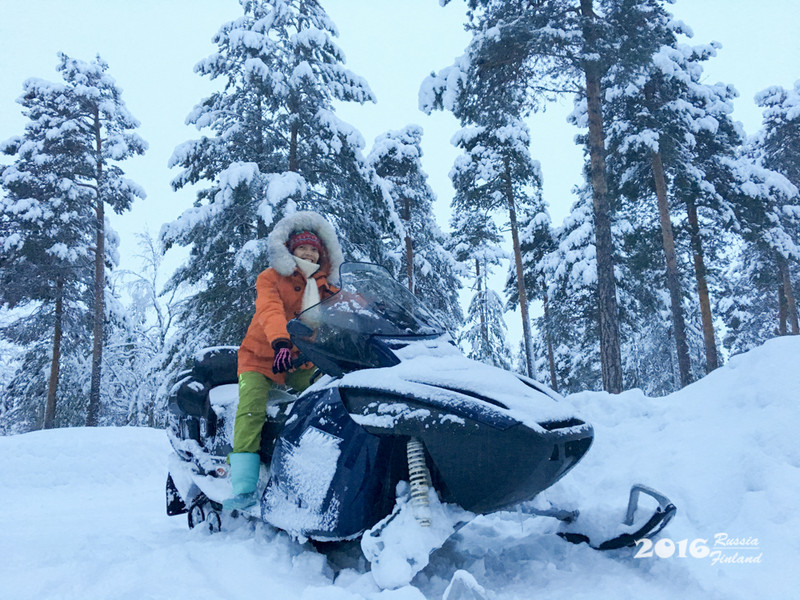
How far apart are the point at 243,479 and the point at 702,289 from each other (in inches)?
676

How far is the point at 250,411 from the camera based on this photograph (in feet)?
10.3

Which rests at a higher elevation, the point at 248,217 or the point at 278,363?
the point at 248,217

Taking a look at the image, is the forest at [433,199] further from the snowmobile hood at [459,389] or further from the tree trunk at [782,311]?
the snowmobile hood at [459,389]

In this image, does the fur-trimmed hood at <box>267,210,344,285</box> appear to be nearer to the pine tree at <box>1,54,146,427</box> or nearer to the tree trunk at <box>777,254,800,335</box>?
the pine tree at <box>1,54,146,427</box>

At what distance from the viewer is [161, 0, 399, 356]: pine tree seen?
10914mm

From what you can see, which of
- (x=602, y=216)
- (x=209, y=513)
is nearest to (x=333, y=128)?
(x=602, y=216)

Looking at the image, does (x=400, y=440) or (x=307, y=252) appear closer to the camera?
(x=400, y=440)

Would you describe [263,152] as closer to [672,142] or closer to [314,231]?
[314,231]

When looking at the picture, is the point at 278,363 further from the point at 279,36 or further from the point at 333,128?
the point at 279,36

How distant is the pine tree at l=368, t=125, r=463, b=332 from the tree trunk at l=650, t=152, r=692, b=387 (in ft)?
24.0

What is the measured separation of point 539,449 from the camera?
216cm

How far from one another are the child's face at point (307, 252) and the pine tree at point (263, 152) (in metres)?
6.98

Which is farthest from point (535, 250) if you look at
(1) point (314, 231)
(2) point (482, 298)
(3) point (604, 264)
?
(1) point (314, 231)

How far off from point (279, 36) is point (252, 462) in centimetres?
1144
